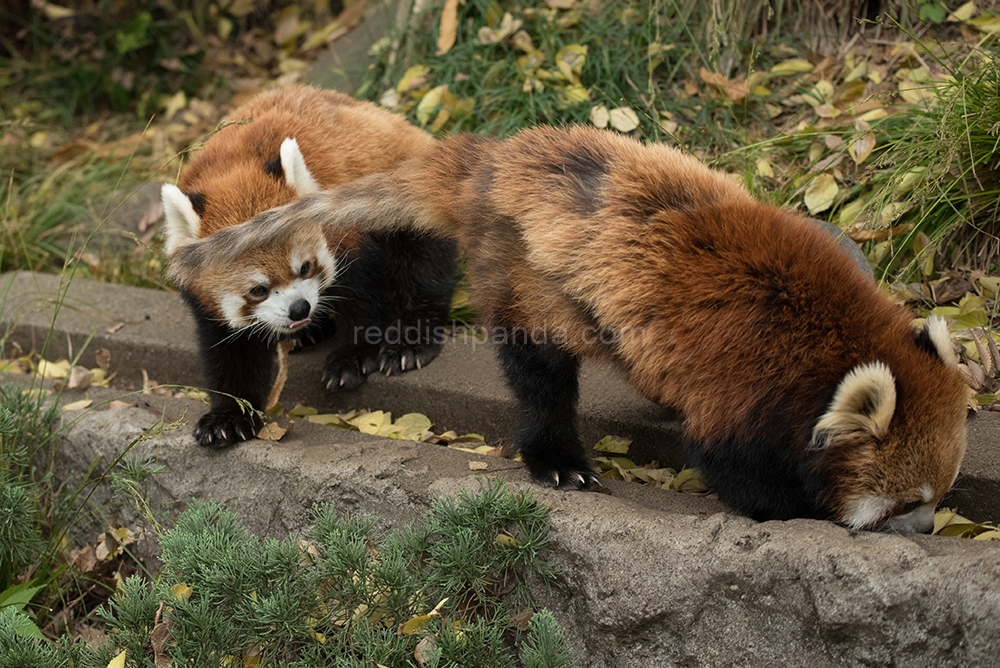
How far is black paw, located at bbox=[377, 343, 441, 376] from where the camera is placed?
4.23 m

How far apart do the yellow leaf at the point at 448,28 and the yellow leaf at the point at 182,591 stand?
13.2 ft

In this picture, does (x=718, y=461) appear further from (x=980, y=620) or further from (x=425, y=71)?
(x=425, y=71)

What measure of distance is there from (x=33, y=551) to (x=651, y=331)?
2505 mm

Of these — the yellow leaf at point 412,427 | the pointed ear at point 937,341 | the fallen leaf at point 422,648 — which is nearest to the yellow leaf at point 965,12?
the pointed ear at point 937,341

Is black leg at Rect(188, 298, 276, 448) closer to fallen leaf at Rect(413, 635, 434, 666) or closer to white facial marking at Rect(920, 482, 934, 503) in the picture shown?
fallen leaf at Rect(413, 635, 434, 666)

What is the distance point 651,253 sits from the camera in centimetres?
286

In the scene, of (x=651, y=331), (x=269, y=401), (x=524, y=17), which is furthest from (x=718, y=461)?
(x=524, y=17)

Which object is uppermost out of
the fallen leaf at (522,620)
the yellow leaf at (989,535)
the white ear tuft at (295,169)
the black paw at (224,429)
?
the white ear tuft at (295,169)

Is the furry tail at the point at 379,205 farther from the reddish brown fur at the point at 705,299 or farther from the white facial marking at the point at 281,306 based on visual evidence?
the white facial marking at the point at 281,306

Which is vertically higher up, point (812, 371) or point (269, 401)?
point (812, 371)

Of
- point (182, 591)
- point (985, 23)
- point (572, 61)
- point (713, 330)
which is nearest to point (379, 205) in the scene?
point (713, 330)

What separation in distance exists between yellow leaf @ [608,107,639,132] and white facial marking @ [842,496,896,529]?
2.86m

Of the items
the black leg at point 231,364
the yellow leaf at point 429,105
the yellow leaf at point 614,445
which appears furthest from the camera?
the yellow leaf at point 429,105

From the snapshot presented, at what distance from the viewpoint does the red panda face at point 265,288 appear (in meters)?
3.91
